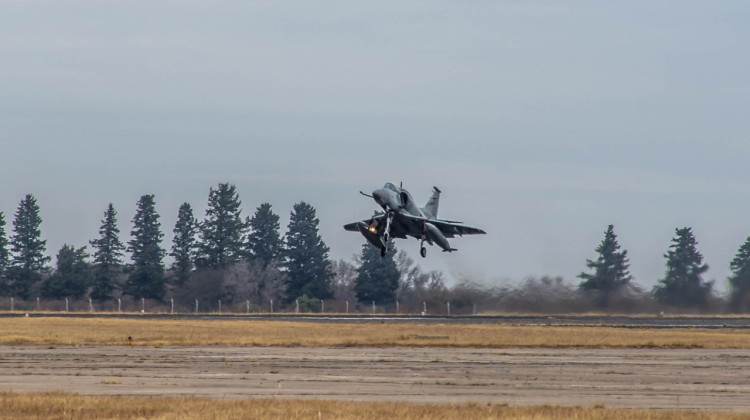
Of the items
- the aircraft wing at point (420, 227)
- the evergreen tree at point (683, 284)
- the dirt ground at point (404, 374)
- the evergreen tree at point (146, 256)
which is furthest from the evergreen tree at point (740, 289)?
the evergreen tree at point (146, 256)

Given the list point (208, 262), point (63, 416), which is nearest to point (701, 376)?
point (63, 416)

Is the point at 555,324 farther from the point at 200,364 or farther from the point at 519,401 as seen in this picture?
the point at 519,401

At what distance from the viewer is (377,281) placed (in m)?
108

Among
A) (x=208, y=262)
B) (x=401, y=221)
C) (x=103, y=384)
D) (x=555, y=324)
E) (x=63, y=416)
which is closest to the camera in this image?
(x=63, y=416)

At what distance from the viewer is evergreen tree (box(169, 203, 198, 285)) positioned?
4594 inches

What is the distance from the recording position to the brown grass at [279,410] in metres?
20.0

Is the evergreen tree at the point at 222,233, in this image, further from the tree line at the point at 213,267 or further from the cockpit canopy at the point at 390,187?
the cockpit canopy at the point at 390,187

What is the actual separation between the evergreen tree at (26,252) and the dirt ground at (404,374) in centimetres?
7513

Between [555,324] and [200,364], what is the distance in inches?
1294

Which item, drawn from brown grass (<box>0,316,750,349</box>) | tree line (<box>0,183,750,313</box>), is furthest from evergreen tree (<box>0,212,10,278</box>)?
brown grass (<box>0,316,750,349</box>)

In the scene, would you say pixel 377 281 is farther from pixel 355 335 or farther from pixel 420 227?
pixel 355 335

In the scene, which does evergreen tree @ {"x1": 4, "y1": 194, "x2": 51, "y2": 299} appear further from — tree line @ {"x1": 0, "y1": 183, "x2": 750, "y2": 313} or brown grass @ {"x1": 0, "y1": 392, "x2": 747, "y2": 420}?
brown grass @ {"x1": 0, "y1": 392, "x2": 747, "y2": 420}

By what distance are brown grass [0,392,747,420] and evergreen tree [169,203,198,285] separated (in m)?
95.0

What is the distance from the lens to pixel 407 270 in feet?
398
